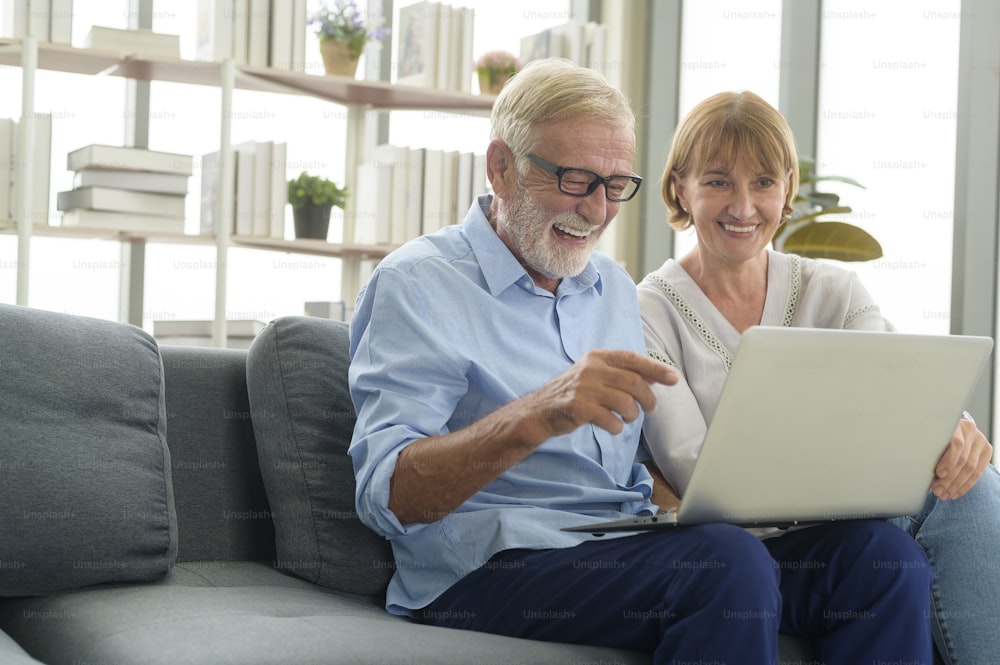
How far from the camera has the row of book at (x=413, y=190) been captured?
364 cm

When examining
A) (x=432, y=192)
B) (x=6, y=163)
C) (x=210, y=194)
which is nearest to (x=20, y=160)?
(x=6, y=163)

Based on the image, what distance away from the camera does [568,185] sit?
1.62m

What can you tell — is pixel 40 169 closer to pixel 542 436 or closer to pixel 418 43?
pixel 418 43

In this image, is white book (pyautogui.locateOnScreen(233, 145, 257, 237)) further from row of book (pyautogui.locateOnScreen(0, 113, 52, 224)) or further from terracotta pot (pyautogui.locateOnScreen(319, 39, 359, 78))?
row of book (pyautogui.locateOnScreen(0, 113, 52, 224))

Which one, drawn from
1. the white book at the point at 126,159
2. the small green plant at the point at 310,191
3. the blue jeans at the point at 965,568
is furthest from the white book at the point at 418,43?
the blue jeans at the point at 965,568

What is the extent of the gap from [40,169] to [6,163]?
0.29 ft

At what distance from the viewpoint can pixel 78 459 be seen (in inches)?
57.5

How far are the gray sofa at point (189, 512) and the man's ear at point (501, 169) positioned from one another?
332 millimetres

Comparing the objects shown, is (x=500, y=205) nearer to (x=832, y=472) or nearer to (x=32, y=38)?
(x=832, y=472)

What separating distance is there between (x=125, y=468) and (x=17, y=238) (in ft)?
6.37

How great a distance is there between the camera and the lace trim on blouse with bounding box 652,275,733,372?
1.81 m

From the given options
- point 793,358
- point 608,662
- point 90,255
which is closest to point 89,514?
point 608,662

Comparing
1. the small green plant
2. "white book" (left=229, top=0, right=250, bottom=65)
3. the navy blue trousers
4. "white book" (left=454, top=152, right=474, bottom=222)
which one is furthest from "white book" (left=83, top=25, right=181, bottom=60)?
the navy blue trousers

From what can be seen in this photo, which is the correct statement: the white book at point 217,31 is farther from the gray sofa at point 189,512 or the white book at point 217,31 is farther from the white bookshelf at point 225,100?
the gray sofa at point 189,512
